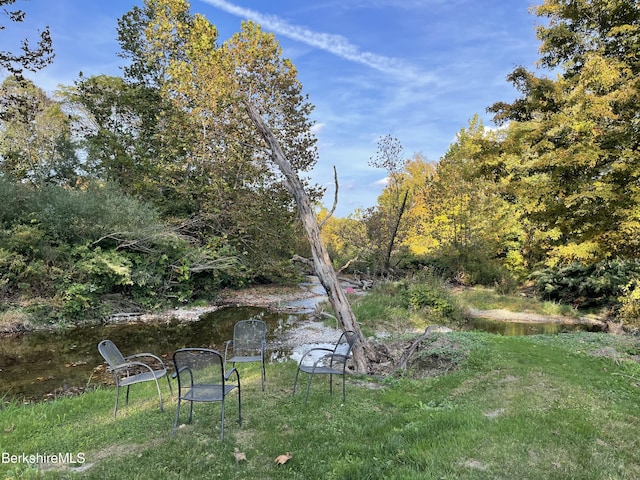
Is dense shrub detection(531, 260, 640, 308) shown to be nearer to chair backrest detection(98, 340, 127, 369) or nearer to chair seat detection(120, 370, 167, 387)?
chair seat detection(120, 370, 167, 387)

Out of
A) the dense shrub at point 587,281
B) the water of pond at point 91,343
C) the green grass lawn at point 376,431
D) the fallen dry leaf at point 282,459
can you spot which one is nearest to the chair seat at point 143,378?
the green grass lawn at point 376,431

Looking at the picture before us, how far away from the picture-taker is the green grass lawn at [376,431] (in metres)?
2.89

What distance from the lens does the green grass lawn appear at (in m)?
2.89

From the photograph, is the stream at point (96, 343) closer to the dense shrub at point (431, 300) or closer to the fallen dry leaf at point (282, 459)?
the dense shrub at point (431, 300)

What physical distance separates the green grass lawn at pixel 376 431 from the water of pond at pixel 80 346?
181 cm

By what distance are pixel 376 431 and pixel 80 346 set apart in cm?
934

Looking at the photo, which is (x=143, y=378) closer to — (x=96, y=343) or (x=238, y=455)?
(x=238, y=455)

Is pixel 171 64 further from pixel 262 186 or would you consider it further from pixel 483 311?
pixel 483 311

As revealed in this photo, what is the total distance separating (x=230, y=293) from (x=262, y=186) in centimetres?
793

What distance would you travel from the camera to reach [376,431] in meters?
3.70

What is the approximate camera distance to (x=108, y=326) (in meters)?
12.6

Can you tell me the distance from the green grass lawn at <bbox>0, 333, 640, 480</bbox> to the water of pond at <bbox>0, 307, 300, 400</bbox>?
1.81 metres

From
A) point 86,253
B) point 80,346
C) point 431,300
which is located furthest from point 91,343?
point 431,300

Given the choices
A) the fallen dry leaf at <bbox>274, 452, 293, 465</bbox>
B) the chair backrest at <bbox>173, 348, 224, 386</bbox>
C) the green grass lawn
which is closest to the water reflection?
the green grass lawn
